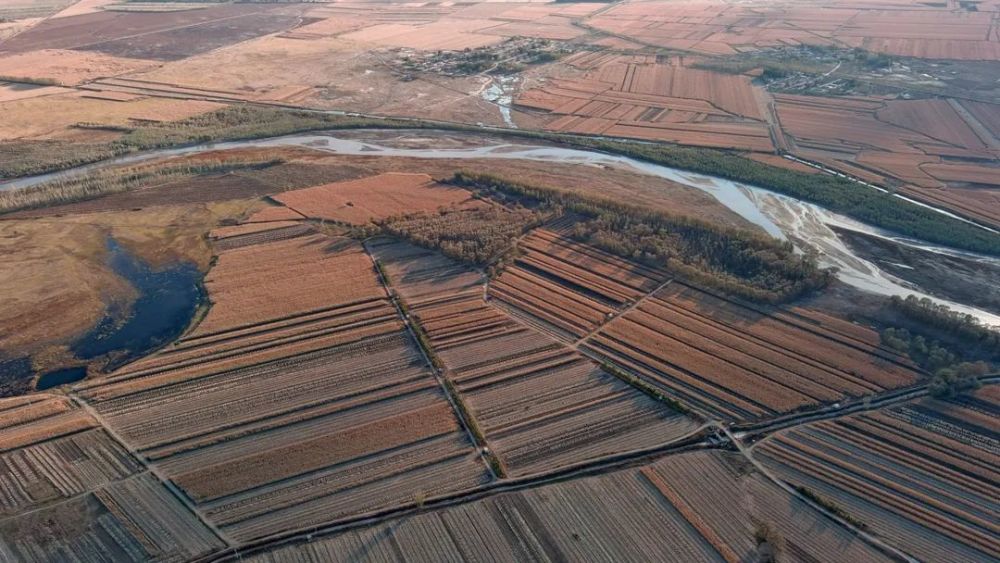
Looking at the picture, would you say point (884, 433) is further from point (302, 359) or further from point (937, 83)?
point (937, 83)

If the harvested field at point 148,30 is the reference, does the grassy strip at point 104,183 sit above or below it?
below

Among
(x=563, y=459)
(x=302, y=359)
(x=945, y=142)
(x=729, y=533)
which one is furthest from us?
(x=945, y=142)

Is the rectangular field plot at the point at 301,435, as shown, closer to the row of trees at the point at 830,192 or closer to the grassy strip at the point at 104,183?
the grassy strip at the point at 104,183

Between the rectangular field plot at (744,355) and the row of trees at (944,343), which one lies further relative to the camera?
the row of trees at (944,343)

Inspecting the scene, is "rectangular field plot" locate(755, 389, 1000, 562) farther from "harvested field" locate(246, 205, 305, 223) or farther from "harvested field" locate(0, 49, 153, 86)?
"harvested field" locate(0, 49, 153, 86)

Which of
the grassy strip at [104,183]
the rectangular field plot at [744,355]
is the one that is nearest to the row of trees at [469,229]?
the rectangular field plot at [744,355]

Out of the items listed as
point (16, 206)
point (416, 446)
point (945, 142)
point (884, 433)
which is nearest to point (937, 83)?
point (945, 142)

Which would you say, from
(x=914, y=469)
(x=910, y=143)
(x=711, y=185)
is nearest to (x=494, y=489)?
(x=914, y=469)

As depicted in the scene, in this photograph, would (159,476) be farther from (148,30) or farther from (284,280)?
(148,30)
